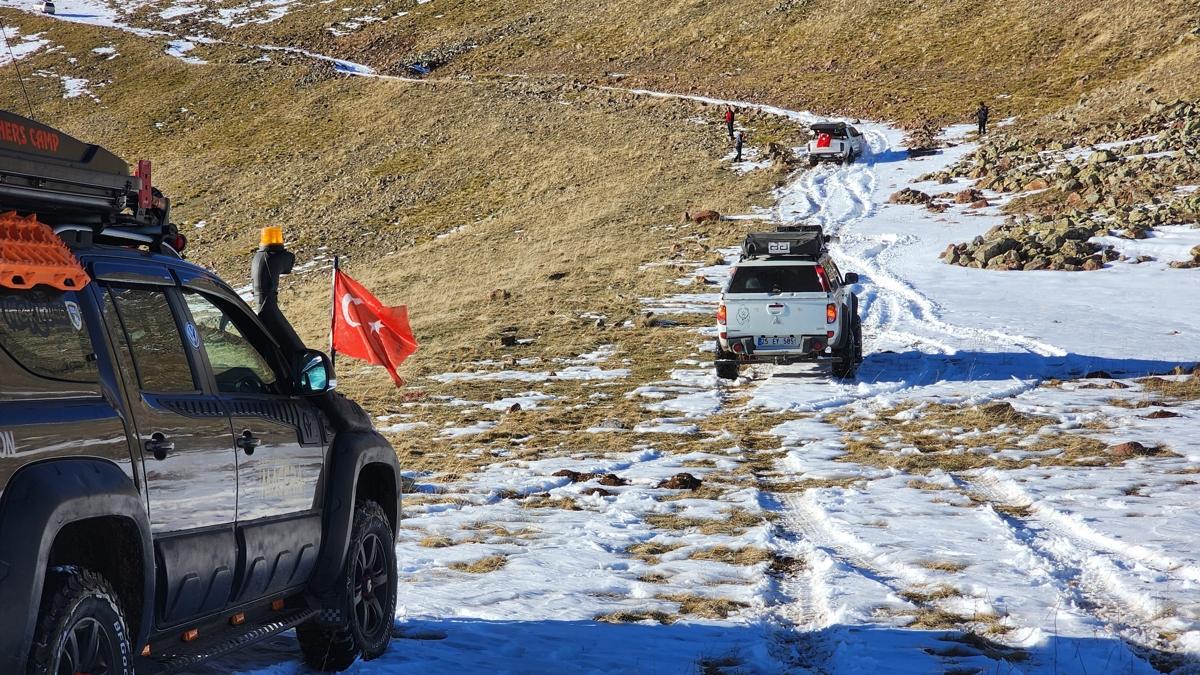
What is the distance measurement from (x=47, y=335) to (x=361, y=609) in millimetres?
2833

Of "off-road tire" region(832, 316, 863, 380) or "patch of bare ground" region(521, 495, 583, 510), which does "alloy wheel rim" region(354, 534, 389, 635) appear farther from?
"off-road tire" region(832, 316, 863, 380)

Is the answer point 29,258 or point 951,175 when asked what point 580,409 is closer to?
point 29,258

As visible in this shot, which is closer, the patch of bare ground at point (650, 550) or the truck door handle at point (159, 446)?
the truck door handle at point (159, 446)

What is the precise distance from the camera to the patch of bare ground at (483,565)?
30.3 feet

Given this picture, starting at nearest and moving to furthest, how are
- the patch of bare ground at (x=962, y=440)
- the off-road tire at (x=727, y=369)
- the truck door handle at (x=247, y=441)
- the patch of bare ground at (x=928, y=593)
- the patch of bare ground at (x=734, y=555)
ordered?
the truck door handle at (x=247, y=441) → the patch of bare ground at (x=928, y=593) → the patch of bare ground at (x=734, y=555) → the patch of bare ground at (x=962, y=440) → the off-road tire at (x=727, y=369)

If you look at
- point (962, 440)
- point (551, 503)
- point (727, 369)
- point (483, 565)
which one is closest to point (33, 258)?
point (483, 565)

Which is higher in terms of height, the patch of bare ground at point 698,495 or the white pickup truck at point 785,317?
the white pickup truck at point 785,317

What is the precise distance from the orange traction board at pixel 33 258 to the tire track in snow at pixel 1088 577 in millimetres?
5865

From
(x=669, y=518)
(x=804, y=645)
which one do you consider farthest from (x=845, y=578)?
(x=669, y=518)

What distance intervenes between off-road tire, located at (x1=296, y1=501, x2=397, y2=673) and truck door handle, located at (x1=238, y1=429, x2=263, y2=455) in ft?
3.50

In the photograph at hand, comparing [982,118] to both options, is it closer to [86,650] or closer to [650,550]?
[650,550]

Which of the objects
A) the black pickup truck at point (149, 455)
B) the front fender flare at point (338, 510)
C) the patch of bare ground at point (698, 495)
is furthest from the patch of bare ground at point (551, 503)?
the front fender flare at point (338, 510)

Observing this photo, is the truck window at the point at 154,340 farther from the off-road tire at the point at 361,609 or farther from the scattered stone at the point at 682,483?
the scattered stone at the point at 682,483

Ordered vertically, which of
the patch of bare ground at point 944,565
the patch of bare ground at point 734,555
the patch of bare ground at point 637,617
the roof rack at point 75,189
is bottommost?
the patch of bare ground at point 734,555
